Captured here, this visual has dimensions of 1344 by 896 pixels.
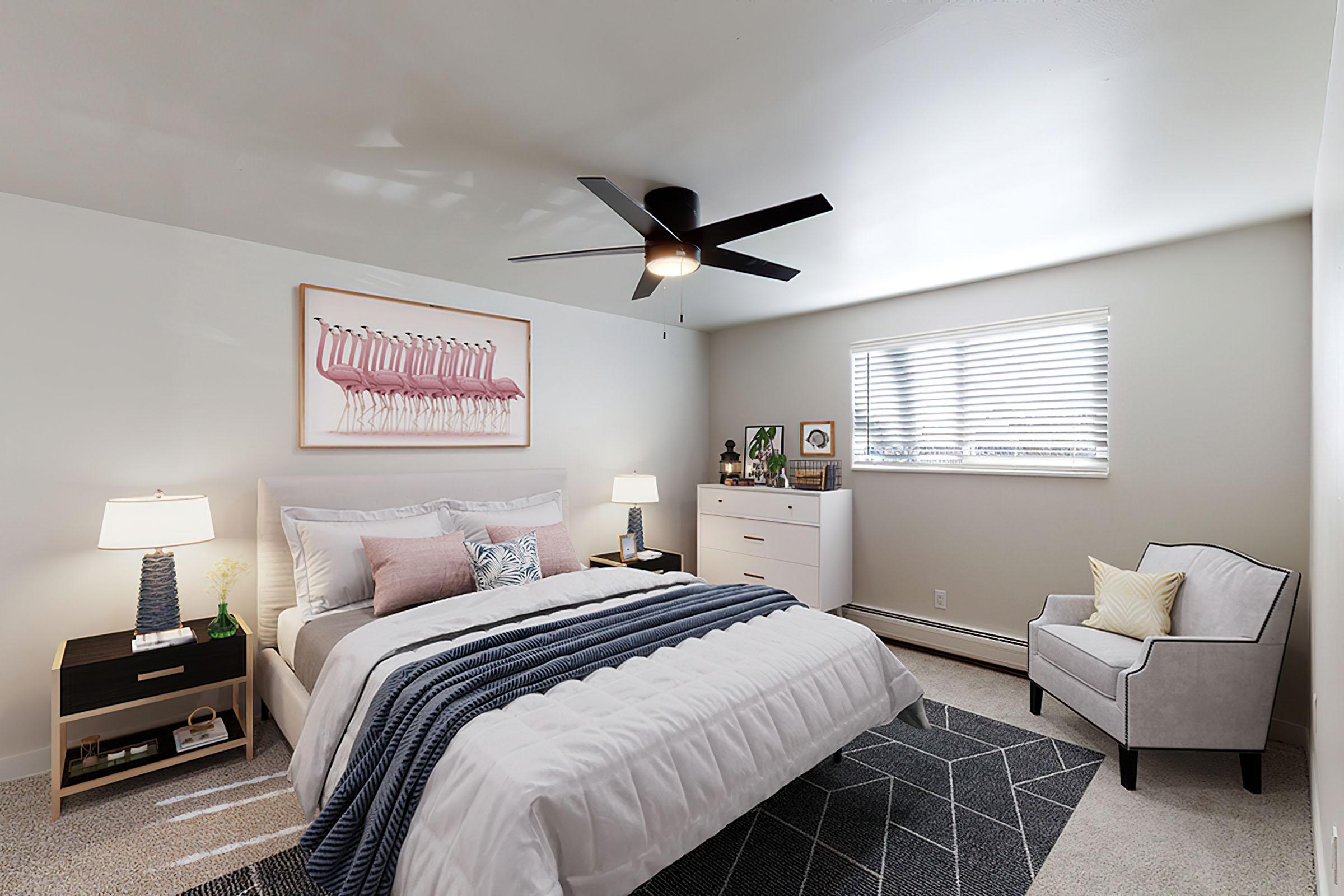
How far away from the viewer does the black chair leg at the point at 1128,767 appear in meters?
2.52

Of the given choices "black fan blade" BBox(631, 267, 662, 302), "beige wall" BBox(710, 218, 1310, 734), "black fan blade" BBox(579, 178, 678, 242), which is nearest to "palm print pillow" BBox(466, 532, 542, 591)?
"black fan blade" BBox(631, 267, 662, 302)

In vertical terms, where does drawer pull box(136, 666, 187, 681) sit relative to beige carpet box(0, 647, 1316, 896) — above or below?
above

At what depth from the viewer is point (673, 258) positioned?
2461 mm

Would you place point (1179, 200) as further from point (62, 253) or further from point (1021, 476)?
point (62, 253)

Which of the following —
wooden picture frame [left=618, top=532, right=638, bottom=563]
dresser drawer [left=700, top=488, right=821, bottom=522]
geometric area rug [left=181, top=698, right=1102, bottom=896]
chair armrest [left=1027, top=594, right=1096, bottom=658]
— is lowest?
geometric area rug [left=181, top=698, right=1102, bottom=896]

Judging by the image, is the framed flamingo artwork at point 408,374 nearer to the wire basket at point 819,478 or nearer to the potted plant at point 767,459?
the potted plant at point 767,459

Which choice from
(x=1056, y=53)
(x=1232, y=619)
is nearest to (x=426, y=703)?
(x=1056, y=53)

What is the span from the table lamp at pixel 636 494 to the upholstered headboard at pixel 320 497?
86cm

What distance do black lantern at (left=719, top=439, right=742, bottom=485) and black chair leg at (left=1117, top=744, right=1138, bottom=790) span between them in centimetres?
300

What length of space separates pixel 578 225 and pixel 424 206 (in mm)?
669

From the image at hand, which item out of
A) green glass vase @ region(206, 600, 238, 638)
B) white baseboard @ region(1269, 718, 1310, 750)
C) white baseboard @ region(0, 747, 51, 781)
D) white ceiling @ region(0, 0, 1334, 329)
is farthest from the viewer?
white baseboard @ region(1269, 718, 1310, 750)

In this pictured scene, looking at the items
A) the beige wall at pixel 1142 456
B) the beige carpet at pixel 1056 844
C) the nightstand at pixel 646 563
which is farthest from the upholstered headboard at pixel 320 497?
the beige wall at pixel 1142 456

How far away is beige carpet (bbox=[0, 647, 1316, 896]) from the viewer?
2.01m

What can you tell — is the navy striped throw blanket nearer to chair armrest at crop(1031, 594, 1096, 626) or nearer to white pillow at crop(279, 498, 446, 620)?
white pillow at crop(279, 498, 446, 620)
